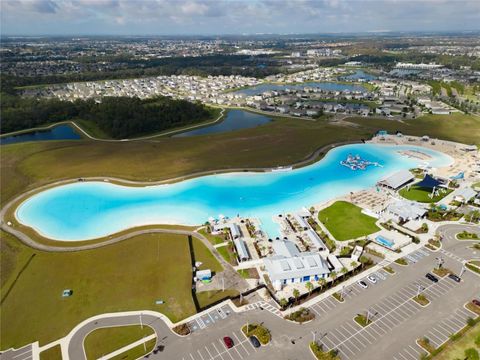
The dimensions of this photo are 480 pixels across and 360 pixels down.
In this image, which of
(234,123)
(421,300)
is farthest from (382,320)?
(234,123)

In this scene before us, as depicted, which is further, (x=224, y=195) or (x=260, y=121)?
(x=260, y=121)

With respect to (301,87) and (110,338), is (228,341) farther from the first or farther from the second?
(301,87)

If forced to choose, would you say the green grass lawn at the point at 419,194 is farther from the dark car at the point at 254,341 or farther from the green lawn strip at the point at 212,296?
the dark car at the point at 254,341

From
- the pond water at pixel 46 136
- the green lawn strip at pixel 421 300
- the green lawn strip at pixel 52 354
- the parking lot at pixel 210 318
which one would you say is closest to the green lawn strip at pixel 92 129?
the pond water at pixel 46 136

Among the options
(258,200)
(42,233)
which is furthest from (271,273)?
(42,233)

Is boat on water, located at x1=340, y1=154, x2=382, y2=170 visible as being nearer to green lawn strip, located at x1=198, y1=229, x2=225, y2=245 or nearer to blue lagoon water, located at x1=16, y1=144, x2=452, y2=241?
blue lagoon water, located at x1=16, y1=144, x2=452, y2=241

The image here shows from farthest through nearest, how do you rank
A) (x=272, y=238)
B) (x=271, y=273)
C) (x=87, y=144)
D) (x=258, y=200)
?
(x=87, y=144) → (x=258, y=200) → (x=272, y=238) → (x=271, y=273)

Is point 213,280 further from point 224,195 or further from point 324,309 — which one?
point 224,195

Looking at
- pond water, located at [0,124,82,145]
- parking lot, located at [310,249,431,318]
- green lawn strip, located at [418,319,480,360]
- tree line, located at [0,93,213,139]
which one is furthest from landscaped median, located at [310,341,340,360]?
pond water, located at [0,124,82,145]
